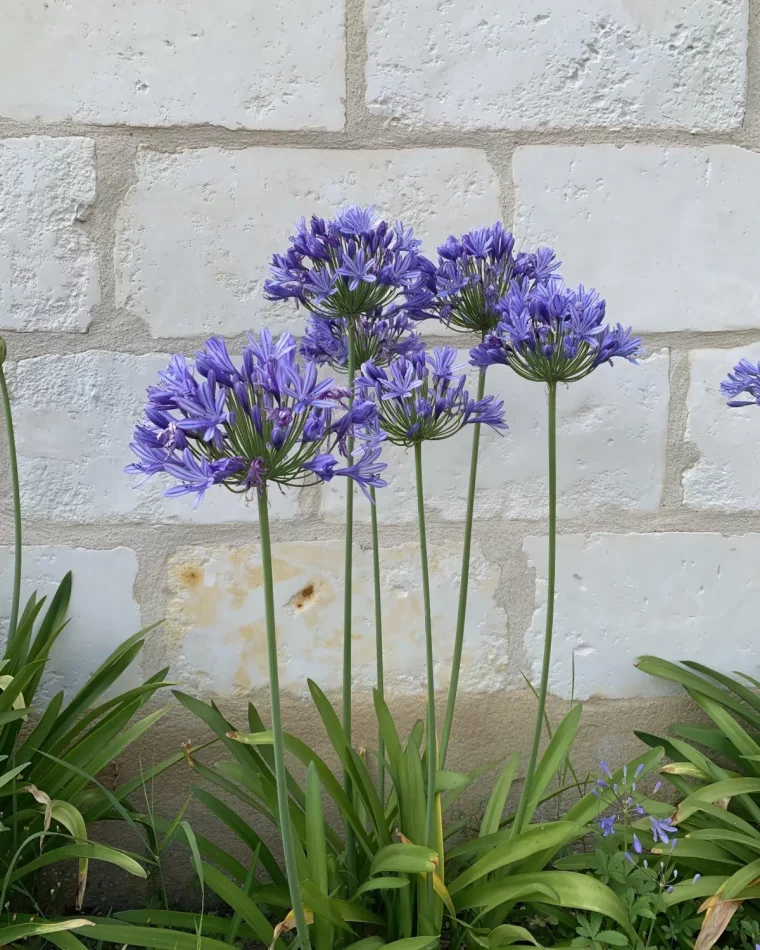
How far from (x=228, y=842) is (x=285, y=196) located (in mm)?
1159

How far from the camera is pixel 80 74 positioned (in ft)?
4.07

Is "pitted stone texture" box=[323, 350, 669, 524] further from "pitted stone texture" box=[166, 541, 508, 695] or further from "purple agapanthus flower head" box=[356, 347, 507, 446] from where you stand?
"purple agapanthus flower head" box=[356, 347, 507, 446]

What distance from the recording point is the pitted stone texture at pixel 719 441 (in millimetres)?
1332

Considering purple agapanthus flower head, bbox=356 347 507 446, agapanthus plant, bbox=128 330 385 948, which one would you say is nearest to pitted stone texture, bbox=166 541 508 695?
purple agapanthus flower head, bbox=356 347 507 446

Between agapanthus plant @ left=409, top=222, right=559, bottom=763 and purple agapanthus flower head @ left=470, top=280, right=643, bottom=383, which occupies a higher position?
agapanthus plant @ left=409, top=222, right=559, bottom=763

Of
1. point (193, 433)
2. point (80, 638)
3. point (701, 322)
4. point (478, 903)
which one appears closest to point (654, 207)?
point (701, 322)

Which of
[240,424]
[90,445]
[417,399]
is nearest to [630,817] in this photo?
[417,399]

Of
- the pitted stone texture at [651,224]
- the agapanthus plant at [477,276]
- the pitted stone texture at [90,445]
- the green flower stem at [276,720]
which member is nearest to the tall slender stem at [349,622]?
the agapanthus plant at [477,276]

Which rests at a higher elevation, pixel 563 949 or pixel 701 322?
pixel 701 322

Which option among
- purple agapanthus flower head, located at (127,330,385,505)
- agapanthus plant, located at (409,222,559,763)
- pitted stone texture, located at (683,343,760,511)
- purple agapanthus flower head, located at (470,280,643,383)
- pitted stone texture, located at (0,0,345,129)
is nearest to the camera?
purple agapanthus flower head, located at (127,330,385,505)

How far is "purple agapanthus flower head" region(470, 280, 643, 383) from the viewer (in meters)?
0.85

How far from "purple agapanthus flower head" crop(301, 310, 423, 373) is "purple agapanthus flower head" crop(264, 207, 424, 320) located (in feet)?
0.12

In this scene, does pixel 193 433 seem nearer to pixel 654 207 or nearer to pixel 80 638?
pixel 80 638

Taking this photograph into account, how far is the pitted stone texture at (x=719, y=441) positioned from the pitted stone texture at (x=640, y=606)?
0.25ft
